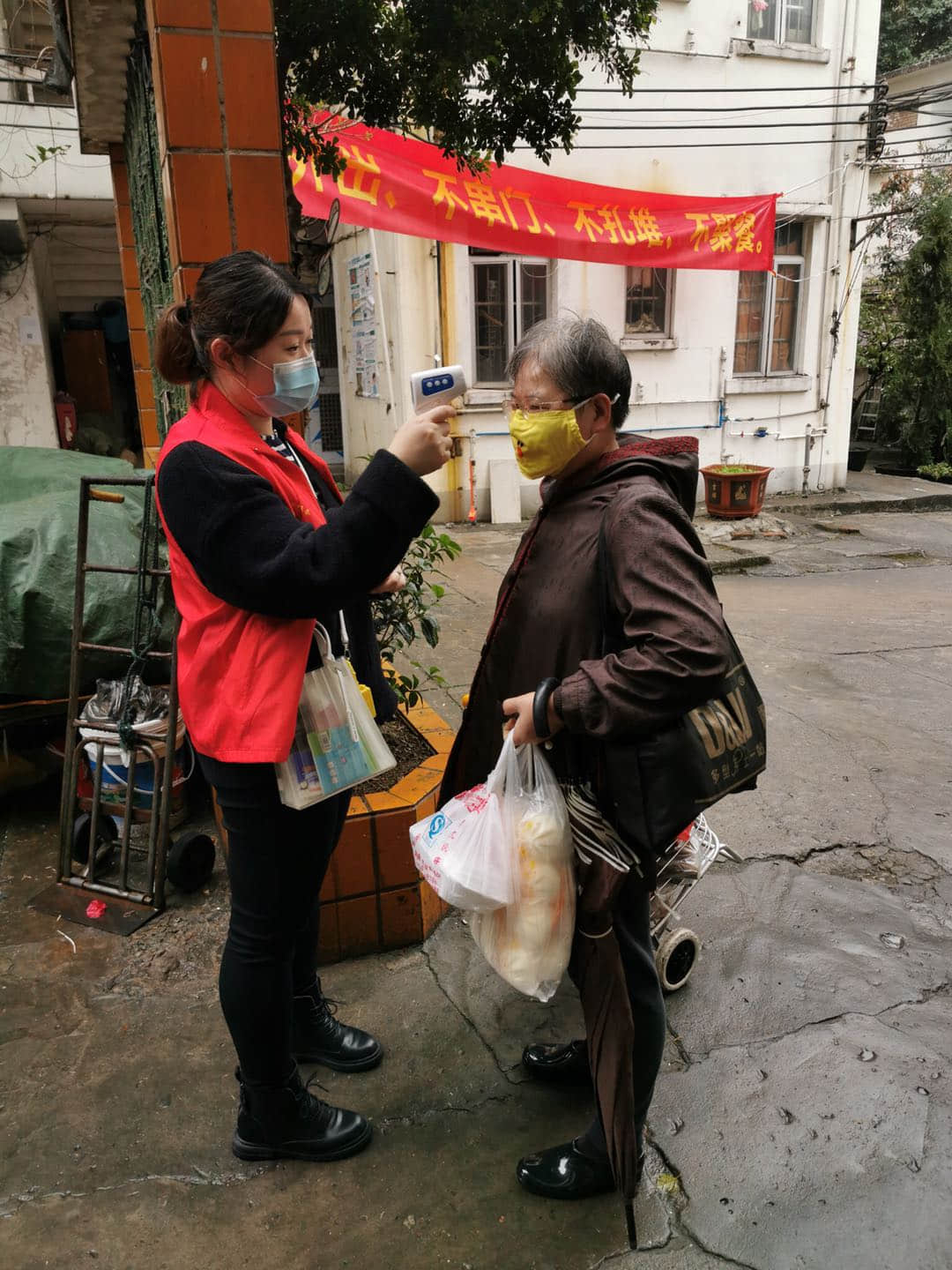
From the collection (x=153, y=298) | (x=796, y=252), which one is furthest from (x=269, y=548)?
(x=796, y=252)

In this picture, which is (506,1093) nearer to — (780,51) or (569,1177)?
(569,1177)

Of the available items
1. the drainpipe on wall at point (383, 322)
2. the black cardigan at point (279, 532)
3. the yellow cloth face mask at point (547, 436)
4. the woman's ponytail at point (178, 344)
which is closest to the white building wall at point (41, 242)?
the drainpipe on wall at point (383, 322)

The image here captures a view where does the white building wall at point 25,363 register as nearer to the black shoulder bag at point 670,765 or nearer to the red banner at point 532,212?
the red banner at point 532,212

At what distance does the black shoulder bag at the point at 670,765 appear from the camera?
1.51 m

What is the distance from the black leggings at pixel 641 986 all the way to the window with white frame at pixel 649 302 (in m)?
9.01

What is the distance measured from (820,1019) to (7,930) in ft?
7.74

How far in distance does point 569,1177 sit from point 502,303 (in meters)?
8.79

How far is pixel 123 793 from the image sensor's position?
3.04m

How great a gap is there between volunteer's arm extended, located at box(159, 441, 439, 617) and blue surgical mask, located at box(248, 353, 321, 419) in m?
0.18

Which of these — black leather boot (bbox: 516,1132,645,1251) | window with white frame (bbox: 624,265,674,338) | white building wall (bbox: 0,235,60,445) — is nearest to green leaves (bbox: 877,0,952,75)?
window with white frame (bbox: 624,265,674,338)

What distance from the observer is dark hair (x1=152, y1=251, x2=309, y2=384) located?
5.15 feet

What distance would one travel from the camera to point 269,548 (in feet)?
4.84

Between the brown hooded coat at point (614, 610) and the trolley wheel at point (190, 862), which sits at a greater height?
the brown hooded coat at point (614, 610)

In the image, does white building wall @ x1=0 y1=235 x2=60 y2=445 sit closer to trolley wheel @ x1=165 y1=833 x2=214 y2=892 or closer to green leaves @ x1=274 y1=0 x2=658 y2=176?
green leaves @ x1=274 y1=0 x2=658 y2=176
